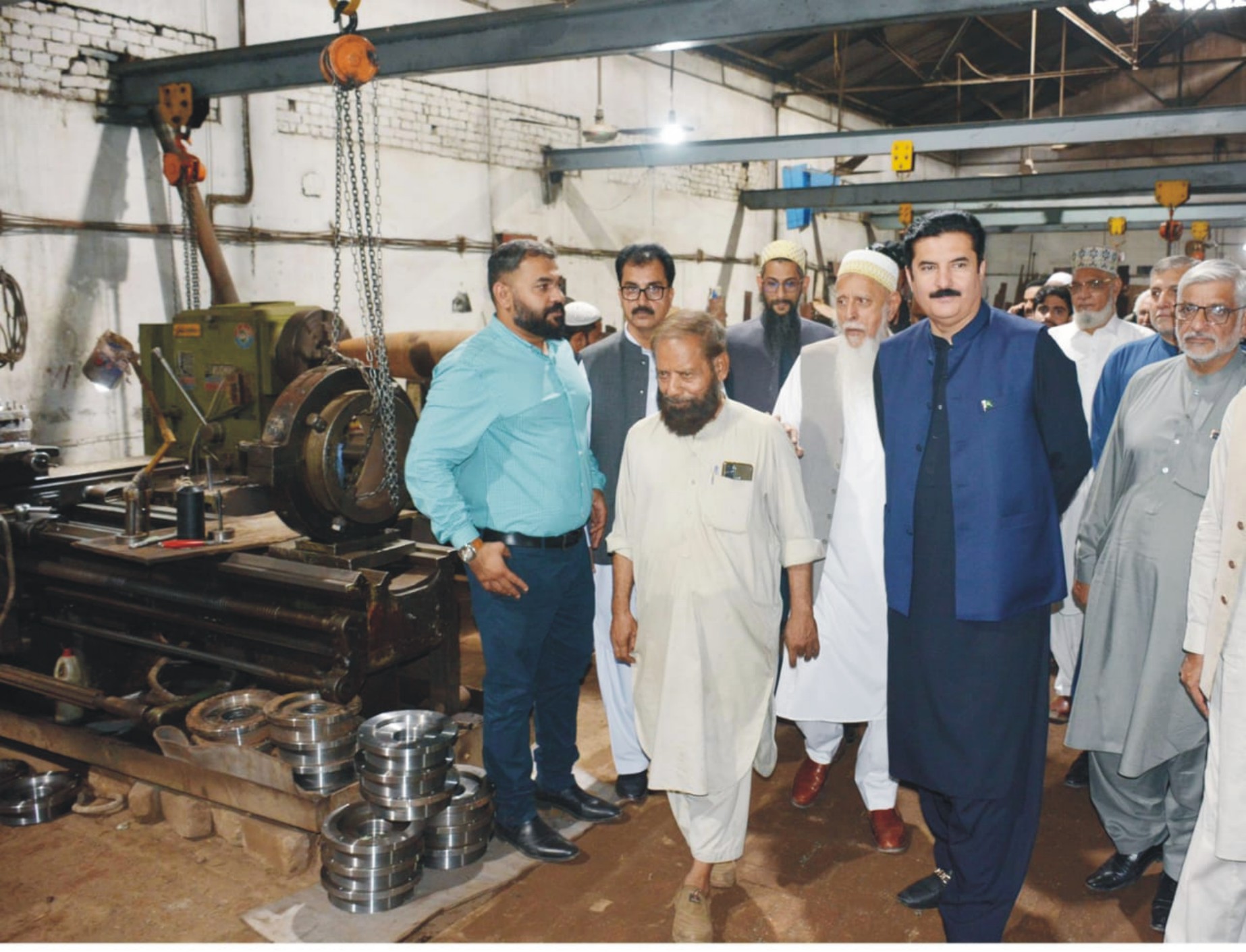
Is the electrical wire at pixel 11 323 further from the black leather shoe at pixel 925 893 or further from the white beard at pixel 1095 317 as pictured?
the white beard at pixel 1095 317

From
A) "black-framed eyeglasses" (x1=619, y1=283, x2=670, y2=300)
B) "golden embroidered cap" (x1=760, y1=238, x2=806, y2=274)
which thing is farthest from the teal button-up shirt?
"golden embroidered cap" (x1=760, y1=238, x2=806, y2=274)

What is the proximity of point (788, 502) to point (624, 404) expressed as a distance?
89 cm

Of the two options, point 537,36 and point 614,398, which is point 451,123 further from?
point 614,398

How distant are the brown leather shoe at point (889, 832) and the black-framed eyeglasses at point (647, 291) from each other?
5.67 feet

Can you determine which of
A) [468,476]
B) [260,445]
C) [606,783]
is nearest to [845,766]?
[606,783]

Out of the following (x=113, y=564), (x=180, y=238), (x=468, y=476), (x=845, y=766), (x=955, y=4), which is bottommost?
(x=845, y=766)

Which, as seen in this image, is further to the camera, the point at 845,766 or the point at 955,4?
the point at 955,4

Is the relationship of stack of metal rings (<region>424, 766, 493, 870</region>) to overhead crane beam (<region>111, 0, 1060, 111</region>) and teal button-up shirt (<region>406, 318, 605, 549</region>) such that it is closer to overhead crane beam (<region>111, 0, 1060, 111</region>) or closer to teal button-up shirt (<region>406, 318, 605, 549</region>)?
teal button-up shirt (<region>406, 318, 605, 549</region>)

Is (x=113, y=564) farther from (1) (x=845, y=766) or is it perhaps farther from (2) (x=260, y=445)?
(1) (x=845, y=766)

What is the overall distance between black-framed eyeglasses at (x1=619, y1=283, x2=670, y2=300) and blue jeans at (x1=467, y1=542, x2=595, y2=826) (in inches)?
31.9

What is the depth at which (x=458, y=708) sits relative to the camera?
392 cm

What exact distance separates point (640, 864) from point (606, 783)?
58 centimetres

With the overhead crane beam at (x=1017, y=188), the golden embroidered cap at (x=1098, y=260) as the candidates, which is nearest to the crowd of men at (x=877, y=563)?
the golden embroidered cap at (x=1098, y=260)

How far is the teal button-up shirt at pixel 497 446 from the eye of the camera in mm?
2832
